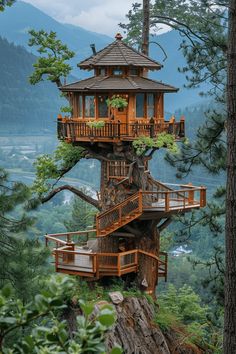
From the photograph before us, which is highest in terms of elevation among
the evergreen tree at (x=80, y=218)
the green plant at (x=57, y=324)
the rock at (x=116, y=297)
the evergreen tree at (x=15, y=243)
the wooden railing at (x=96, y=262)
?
the green plant at (x=57, y=324)

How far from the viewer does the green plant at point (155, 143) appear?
15.3m

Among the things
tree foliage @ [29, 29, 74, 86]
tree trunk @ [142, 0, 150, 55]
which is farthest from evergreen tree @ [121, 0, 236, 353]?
tree foliage @ [29, 29, 74, 86]

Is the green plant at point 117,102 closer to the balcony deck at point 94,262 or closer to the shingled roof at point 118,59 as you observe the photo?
the shingled roof at point 118,59

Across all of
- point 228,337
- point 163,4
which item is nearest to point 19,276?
point 228,337

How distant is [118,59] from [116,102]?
1.55 m

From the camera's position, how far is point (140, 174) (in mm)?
16562

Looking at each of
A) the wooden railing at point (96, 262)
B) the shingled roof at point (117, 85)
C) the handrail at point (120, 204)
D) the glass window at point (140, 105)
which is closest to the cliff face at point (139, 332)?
the wooden railing at point (96, 262)

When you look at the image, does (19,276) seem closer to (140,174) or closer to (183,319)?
(140,174)

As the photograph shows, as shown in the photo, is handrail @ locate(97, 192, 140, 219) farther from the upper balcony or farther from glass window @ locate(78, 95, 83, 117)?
glass window @ locate(78, 95, 83, 117)

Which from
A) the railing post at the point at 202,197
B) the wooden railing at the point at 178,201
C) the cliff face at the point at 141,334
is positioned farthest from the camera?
the railing post at the point at 202,197

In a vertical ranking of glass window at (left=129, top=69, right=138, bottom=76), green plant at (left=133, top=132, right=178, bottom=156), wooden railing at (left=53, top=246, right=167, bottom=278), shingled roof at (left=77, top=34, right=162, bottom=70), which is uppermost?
shingled roof at (left=77, top=34, right=162, bottom=70)

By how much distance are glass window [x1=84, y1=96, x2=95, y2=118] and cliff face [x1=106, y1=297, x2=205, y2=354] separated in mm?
4957

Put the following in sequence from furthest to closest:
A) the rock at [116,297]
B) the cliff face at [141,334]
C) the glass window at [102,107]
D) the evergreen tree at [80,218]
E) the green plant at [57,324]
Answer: the evergreen tree at [80,218], the glass window at [102,107], the rock at [116,297], the cliff face at [141,334], the green plant at [57,324]

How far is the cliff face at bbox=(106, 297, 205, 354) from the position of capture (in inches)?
575
